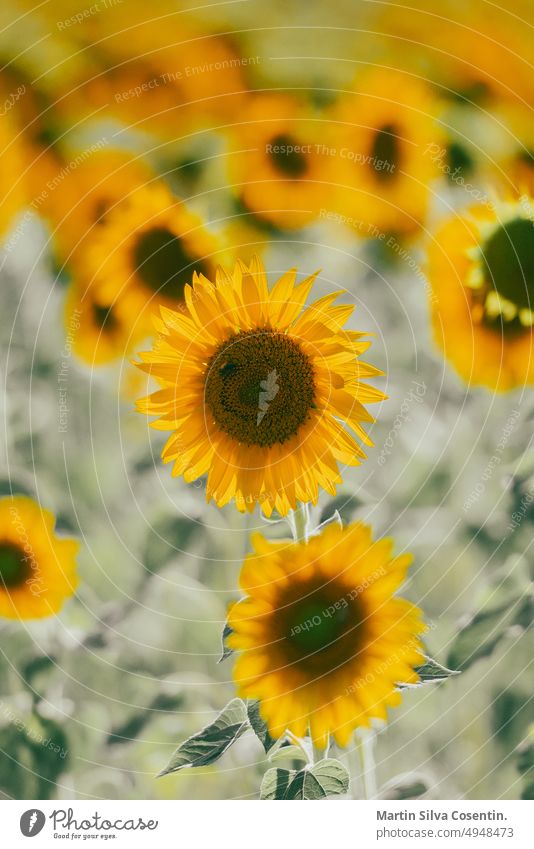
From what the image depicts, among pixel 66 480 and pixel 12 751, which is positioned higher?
pixel 66 480

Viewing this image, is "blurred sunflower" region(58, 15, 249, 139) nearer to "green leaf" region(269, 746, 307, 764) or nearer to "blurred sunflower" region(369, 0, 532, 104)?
"blurred sunflower" region(369, 0, 532, 104)

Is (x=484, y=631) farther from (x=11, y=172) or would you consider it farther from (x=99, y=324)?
(x=11, y=172)

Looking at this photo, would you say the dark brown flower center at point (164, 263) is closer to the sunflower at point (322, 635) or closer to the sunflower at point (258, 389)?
the sunflower at point (258, 389)

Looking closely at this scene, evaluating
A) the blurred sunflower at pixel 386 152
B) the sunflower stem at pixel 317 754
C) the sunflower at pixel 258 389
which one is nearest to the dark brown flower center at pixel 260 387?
the sunflower at pixel 258 389

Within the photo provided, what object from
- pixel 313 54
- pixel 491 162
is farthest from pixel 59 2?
pixel 491 162

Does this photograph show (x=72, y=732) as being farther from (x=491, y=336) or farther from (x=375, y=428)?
(x=491, y=336)

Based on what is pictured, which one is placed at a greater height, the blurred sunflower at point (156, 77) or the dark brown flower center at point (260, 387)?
the blurred sunflower at point (156, 77)
